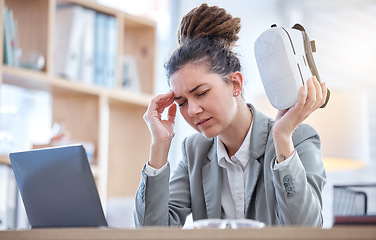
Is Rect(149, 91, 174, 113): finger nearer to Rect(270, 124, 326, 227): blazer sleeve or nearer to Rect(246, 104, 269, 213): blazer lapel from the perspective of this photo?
Rect(246, 104, 269, 213): blazer lapel

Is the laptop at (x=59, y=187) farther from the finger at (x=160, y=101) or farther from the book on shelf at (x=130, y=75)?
the book on shelf at (x=130, y=75)

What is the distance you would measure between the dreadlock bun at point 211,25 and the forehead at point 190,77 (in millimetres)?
147

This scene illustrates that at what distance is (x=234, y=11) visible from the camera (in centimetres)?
377

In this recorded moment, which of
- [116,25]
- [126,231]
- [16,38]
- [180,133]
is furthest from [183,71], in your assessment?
[180,133]

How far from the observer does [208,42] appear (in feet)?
5.52

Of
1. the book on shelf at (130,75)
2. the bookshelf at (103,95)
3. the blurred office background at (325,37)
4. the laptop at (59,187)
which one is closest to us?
the laptop at (59,187)

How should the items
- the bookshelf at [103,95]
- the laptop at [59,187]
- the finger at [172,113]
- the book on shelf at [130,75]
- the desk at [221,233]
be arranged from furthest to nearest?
the book on shelf at [130,75] → the bookshelf at [103,95] → the finger at [172,113] → the laptop at [59,187] → the desk at [221,233]

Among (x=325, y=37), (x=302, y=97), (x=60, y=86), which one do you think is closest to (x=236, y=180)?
(x=302, y=97)

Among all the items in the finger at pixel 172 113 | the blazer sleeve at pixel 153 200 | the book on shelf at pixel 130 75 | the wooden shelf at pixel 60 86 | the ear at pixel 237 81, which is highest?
the book on shelf at pixel 130 75

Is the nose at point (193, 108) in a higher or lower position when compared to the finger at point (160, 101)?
lower

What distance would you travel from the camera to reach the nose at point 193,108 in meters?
1.56

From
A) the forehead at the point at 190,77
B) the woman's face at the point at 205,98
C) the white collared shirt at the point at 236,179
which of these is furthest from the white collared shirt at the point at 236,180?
the forehead at the point at 190,77

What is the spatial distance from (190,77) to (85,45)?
131 cm

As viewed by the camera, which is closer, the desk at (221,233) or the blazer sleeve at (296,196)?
the desk at (221,233)
